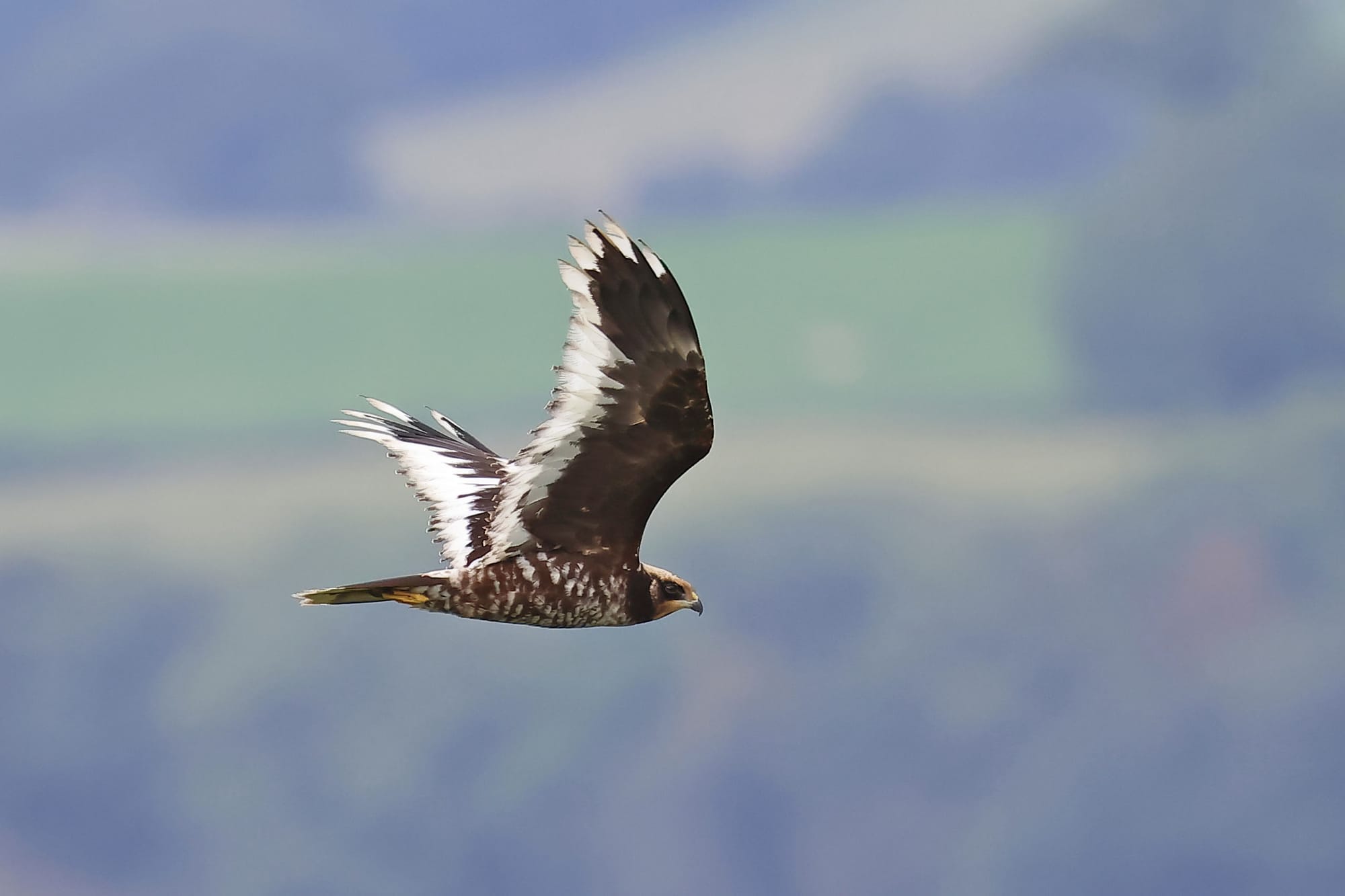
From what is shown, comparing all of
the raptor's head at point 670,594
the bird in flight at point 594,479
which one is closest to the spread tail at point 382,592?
the bird in flight at point 594,479

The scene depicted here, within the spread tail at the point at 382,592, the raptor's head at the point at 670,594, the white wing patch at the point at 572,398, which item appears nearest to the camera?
the white wing patch at the point at 572,398

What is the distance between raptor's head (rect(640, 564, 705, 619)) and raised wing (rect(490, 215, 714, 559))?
728 millimetres

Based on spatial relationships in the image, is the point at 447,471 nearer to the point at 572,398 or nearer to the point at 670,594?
the point at 670,594

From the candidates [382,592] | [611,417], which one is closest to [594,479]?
[611,417]

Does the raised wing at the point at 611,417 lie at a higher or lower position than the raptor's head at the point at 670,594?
higher

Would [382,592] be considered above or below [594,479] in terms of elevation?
below

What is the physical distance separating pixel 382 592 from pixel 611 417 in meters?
2.36

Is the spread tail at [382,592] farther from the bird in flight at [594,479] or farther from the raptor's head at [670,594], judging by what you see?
the raptor's head at [670,594]

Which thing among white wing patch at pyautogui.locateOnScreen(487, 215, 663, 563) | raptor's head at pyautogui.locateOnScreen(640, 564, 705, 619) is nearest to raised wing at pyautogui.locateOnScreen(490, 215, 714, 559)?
white wing patch at pyautogui.locateOnScreen(487, 215, 663, 563)

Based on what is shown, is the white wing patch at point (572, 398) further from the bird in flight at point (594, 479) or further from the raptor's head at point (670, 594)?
the raptor's head at point (670, 594)

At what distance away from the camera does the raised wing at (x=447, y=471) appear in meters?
14.2

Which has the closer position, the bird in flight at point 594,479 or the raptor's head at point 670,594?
the bird in flight at point 594,479

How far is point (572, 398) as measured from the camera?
1174 centimetres

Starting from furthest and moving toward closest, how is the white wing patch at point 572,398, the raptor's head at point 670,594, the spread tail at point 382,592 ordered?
the raptor's head at point 670,594 < the spread tail at point 382,592 < the white wing patch at point 572,398
